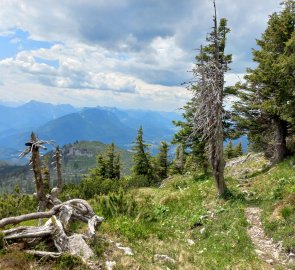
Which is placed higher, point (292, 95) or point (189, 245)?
point (292, 95)

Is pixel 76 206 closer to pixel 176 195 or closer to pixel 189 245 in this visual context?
pixel 189 245

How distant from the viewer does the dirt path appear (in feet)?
38.2

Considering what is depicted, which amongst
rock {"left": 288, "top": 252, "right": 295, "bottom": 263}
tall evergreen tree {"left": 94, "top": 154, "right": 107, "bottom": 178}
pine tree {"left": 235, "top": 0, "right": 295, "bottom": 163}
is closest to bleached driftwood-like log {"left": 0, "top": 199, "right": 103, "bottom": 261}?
rock {"left": 288, "top": 252, "right": 295, "bottom": 263}

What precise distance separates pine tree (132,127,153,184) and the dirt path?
39.6m

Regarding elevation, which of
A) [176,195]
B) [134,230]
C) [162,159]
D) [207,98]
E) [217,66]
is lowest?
[162,159]

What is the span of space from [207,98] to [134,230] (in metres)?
8.97

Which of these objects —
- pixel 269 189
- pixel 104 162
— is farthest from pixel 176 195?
pixel 104 162

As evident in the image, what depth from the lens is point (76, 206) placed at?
1188 centimetres

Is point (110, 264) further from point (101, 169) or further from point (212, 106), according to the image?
point (101, 169)

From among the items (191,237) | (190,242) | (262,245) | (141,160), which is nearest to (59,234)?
(190,242)

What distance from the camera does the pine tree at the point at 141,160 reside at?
2191 inches

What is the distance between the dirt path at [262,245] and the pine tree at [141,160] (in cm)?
3956

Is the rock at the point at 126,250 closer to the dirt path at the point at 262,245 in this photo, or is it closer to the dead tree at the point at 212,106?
the dirt path at the point at 262,245

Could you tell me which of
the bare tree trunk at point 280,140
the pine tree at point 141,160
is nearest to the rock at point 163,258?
the bare tree trunk at point 280,140
